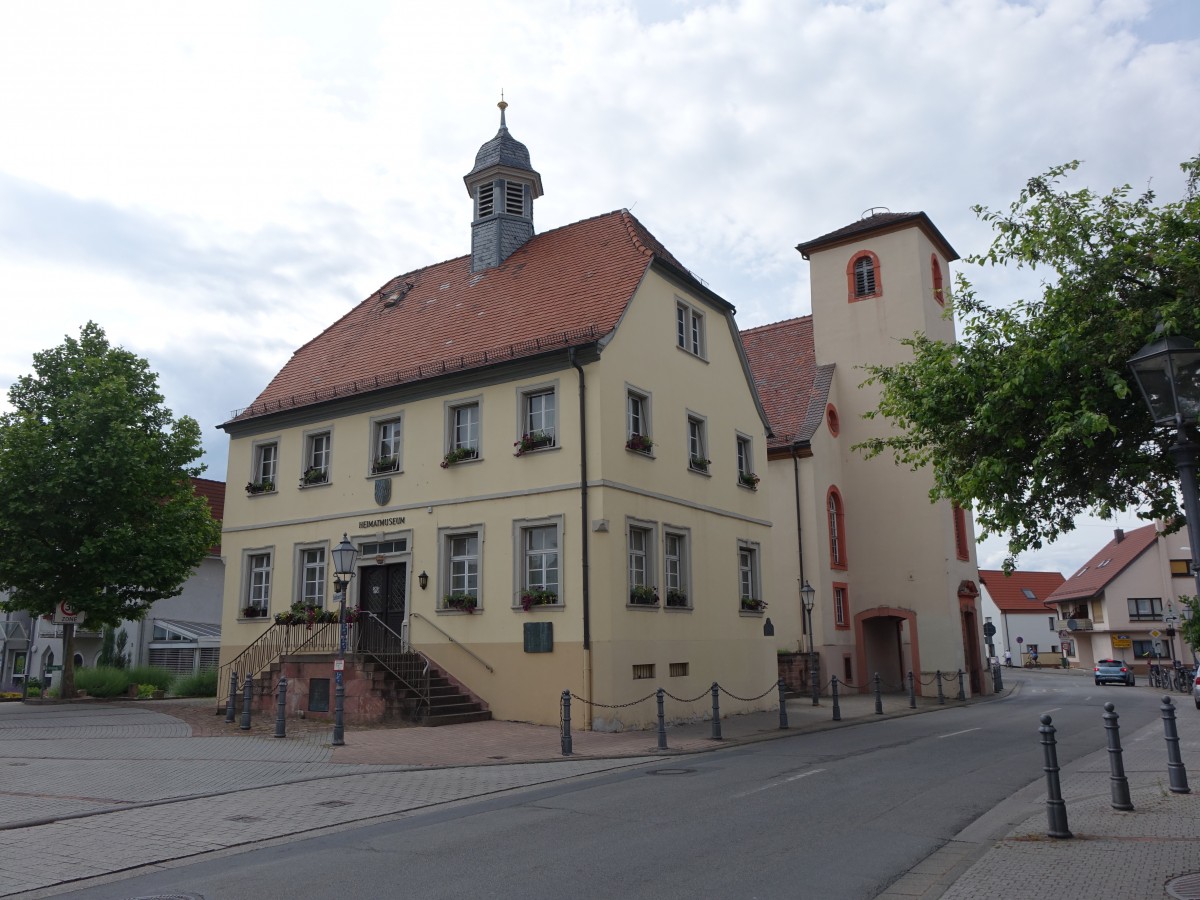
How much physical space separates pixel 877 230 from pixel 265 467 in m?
21.8

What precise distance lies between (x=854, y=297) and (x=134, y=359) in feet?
76.4

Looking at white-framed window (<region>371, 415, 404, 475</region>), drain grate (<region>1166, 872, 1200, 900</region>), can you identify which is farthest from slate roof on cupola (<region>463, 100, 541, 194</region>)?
drain grate (<region>1166, 872, 1200, 900</region>)

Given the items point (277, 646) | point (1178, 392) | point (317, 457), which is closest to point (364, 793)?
point (1178, 392)

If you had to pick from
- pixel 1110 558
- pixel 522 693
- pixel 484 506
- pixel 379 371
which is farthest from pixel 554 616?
pixel 1110 558

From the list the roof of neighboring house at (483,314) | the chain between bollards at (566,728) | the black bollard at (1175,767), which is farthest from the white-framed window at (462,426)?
the black bollard at (1175,767)

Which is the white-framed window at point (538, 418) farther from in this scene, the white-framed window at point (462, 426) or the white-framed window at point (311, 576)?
the white-framed window at point (311, 576)

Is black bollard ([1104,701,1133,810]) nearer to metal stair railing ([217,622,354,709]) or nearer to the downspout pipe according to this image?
the downspout pipe

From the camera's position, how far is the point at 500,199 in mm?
26312

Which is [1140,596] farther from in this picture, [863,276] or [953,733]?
[953,733]

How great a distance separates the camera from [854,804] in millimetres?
10062

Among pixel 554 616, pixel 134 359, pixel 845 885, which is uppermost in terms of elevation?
pixel 134 359

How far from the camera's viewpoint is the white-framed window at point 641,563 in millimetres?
19780

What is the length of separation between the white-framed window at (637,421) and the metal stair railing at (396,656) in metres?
6.07

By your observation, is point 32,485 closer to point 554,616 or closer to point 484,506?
point 484,506
